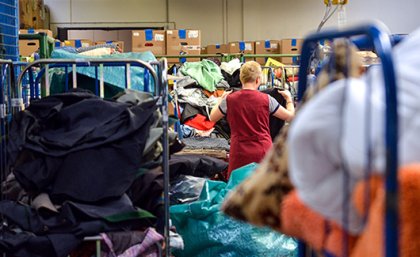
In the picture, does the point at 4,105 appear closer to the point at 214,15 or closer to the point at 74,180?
the point at 74,180

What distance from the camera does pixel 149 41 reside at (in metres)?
8.41

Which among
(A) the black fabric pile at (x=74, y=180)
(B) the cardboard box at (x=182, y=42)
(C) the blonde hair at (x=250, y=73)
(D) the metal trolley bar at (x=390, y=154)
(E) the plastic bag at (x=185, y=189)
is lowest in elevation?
(E) the plastic bag at (x=185, y=189)

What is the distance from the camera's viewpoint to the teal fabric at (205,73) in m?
5.97

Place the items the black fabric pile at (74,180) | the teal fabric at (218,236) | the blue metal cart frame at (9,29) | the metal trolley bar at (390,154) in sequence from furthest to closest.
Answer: the blue metal cart frame at (9,29), the teal fabric at (218,236), the black fabric pile at (74,180), the metal trolley bar at (390,154)

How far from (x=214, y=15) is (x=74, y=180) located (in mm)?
9734

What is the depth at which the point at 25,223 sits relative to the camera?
6.85 feet

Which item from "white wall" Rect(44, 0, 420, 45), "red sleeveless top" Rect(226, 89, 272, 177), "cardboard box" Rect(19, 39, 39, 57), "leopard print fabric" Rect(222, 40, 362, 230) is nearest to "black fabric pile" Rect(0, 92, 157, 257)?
"leopard print fabric" Rect(222, 40, 362, 230)

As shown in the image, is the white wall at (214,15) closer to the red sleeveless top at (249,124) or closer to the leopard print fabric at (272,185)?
the red sleeveless top at (249,124)

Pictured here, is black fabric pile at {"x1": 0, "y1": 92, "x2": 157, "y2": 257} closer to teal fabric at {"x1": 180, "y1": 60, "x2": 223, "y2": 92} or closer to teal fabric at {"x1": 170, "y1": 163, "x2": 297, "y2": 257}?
teal fabric at {"x1": 170, "y1": 163, "x2": 297, "y2": 257}

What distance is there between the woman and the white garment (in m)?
3.04

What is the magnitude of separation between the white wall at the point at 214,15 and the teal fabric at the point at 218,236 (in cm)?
864

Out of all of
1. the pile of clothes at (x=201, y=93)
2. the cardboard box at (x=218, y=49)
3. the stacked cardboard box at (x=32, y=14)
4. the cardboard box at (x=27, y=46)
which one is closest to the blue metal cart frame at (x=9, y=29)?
the pile of clothes at (x=201, y=93)

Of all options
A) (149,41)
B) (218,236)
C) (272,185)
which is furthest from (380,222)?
(149,41)

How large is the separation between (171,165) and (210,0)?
8.65m
